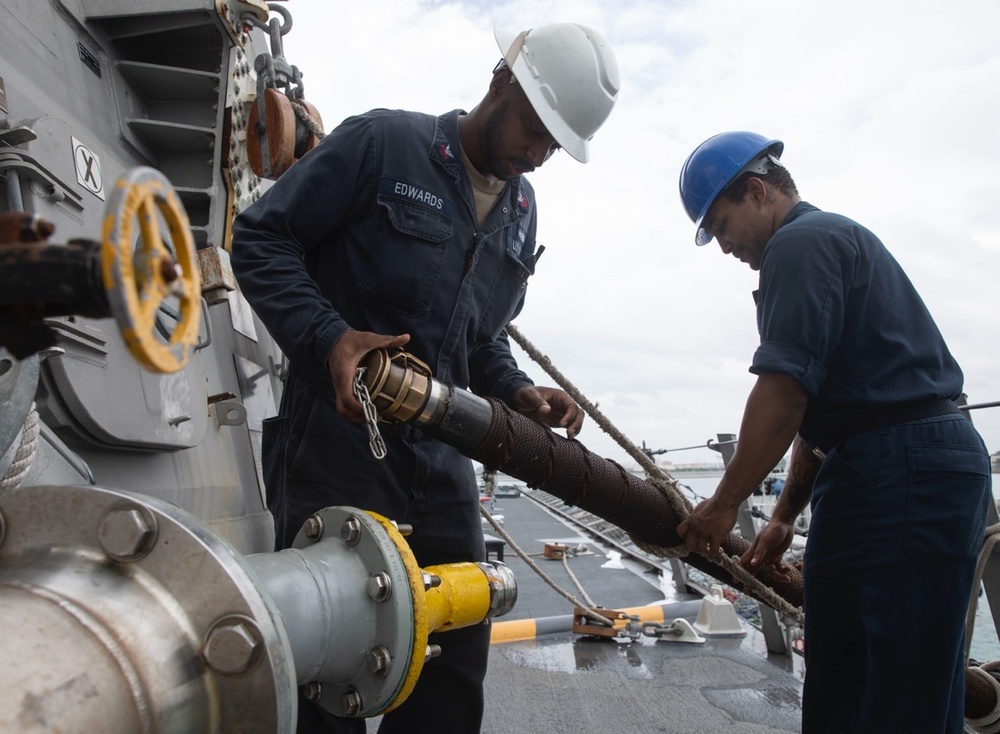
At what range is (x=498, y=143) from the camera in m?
1.90

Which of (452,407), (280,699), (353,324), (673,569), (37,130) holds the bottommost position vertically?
(673,569)

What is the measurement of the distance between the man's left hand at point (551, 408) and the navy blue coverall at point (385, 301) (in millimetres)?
214

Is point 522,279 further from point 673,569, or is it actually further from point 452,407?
point 673,569

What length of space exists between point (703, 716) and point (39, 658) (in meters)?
2.62

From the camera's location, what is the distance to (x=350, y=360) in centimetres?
144

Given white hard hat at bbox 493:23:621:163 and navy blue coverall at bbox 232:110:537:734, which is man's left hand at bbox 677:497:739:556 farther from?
white hard hat at bbox 493:23:621:163

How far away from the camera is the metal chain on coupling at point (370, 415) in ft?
4.47

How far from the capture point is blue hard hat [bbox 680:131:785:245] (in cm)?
214

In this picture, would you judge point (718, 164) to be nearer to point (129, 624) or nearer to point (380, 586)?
point (380, 586)

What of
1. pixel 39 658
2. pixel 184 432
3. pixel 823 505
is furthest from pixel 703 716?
pixel 39 658

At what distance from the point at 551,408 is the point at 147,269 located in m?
1.68

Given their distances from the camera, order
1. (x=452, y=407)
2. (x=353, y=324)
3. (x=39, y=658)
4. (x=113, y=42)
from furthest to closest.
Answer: (x=113, y=42)
(x=353, y=324)
(x=452, y=407)
(x=39, y=658)

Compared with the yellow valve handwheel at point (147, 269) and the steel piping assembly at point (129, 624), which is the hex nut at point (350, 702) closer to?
the steel piping assembly at point (129, 624)

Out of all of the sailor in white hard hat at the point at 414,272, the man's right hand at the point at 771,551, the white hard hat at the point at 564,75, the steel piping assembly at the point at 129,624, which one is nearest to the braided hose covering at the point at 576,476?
the man's right hand at the point at 771,551
